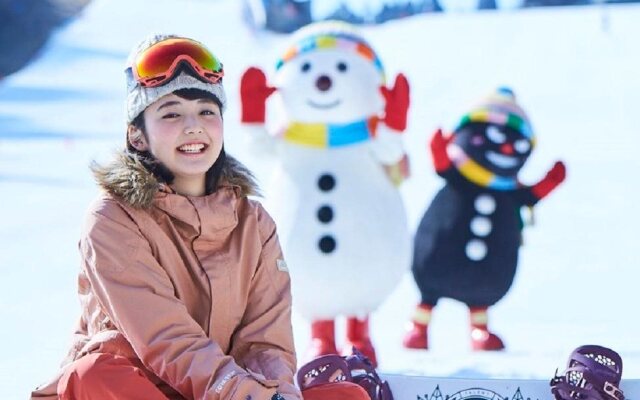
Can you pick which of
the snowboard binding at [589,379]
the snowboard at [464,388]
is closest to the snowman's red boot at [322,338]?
the snowboard at [464,388]

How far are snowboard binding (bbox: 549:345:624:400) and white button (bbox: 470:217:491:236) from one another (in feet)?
2.90

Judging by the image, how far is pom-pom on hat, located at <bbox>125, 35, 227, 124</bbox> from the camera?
174 cm

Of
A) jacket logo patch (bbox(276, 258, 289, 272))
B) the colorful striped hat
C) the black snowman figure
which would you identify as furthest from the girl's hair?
the black snowman figure

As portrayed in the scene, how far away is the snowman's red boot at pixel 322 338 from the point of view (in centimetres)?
280

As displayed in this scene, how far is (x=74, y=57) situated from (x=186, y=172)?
3.13m

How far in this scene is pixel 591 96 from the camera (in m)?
4.42

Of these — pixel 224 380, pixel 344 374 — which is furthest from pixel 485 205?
pixel 224 380

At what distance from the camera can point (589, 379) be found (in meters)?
1.99

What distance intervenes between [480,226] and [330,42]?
22.8 inches

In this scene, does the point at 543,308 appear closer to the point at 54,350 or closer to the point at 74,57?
the point at 54,350

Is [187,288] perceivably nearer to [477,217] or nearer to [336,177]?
[336,177]

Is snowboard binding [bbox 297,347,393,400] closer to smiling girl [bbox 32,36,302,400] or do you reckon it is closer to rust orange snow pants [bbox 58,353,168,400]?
smiling girl [bbox 32,36,302,400]

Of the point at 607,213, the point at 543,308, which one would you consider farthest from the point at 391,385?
the point at 607,213

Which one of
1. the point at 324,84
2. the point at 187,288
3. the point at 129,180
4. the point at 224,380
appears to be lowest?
the point at 224,380
